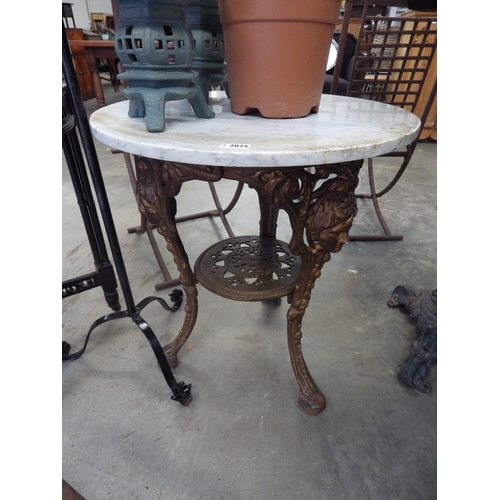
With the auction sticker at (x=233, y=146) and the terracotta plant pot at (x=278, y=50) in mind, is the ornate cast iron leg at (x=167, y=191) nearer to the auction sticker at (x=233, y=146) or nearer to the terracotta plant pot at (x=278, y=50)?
the auction sticker at (x=233, y=146)

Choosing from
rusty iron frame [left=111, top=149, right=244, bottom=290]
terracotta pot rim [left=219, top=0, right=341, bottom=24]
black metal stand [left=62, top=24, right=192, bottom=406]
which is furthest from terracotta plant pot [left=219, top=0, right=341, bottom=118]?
rusty iron frame [left=111, top=149, right=244, bottom=290]

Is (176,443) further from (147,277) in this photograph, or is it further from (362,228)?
(362,228)

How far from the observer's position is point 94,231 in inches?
44.8

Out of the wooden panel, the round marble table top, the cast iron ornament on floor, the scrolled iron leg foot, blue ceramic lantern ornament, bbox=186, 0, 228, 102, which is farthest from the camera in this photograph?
the wooden panel

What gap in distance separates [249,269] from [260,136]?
1.73ft

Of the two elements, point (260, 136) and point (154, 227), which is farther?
point (154, 227)

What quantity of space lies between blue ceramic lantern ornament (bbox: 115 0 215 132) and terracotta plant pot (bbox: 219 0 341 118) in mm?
106

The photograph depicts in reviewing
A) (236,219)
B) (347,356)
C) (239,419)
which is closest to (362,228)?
(236,219)

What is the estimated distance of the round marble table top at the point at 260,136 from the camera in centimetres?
54

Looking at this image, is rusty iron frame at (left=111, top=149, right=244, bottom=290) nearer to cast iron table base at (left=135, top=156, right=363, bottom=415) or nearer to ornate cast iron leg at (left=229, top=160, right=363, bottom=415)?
cast iron table base at (left=135, top=156, right=363, bottom=415)

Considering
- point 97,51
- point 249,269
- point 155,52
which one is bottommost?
point 249,269

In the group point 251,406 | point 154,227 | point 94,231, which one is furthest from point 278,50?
point 154,227

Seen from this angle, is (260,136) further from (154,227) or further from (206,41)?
(154,227)

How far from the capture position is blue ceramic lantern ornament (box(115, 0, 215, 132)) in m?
0.64
